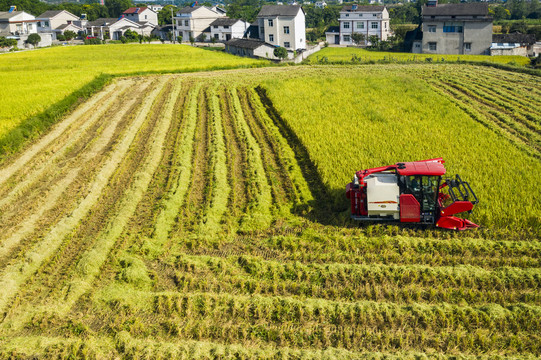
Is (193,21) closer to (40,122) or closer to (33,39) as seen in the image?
(33,39)

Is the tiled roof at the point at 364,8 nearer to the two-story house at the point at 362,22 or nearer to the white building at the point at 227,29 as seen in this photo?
the two-story house at the point at 362,22

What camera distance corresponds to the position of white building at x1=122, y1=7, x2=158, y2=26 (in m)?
105

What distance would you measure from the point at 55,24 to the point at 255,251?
104m

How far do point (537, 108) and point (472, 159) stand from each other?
34.9 ft

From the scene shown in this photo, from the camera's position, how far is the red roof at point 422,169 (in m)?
11.9

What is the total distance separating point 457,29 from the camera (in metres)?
57.7

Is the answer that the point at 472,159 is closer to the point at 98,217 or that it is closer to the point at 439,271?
the point at 439,271

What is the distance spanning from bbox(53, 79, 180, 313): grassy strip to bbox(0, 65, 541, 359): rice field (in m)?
0.05

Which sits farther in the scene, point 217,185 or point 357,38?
point 357,38

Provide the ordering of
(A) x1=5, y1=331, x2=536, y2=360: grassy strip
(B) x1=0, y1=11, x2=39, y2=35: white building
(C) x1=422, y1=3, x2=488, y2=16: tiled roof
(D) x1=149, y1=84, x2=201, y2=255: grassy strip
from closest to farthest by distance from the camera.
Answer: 1. (A) x1=5, y1=331, x2=536, y2=360: grassy strip
2. (D) x1=149, y1=84, x2=201, y2=255: grassy strip
3. (C) x1=422, y1=3, x2=488, y2=16: tiled roof
4. (B) x1=0, y1=11, x2=39, y2=35: white building

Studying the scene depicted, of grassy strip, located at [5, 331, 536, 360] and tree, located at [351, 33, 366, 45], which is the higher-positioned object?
tree, located at [351, 33, 366, 45]

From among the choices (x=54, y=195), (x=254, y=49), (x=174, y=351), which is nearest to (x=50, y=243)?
(x=54, y=195)

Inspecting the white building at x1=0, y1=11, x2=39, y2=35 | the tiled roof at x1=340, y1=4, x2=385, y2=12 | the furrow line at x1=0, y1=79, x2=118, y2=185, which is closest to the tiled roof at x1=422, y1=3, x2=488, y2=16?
the tiled roof at x1=340, y1=4, x2=385, y2=12

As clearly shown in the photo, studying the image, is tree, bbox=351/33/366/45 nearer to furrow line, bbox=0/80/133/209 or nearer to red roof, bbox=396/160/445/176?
furrow line, bbox=0/80/133/209
